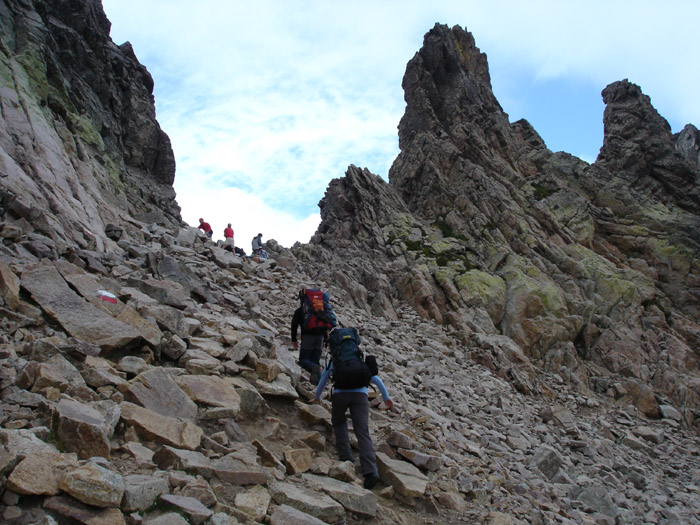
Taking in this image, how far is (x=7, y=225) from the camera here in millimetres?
11523

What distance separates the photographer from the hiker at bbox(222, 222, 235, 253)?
28.5 meters

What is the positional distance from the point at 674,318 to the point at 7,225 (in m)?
41.1

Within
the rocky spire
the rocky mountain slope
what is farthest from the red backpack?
the rocky spire

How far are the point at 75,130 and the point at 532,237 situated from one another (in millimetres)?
33877

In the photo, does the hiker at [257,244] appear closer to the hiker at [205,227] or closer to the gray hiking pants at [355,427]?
the hiker at [205,227]

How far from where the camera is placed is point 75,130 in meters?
25.0

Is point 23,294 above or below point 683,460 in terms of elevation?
above

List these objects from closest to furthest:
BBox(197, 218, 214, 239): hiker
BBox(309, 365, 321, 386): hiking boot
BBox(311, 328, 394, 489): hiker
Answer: BBox(311, 328, 394, 489): hiker, BBox(309, 365, 321, 386): hiking boot, BBox(197, 218, 214, 239): hiker

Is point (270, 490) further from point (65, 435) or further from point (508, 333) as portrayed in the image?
point (508, 333)

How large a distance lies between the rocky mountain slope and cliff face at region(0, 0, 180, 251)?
18 centimetres

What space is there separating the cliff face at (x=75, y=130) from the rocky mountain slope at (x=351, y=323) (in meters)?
0.18

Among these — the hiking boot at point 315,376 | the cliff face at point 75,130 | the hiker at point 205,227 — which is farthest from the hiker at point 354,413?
the hiker at point 205,227

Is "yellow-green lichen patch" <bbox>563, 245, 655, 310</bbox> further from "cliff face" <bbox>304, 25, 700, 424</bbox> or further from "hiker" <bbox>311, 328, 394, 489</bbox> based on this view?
"hiker" <bbox>311, 328, 394, 489</bbox>

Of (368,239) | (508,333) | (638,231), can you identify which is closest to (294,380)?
(508,333)
